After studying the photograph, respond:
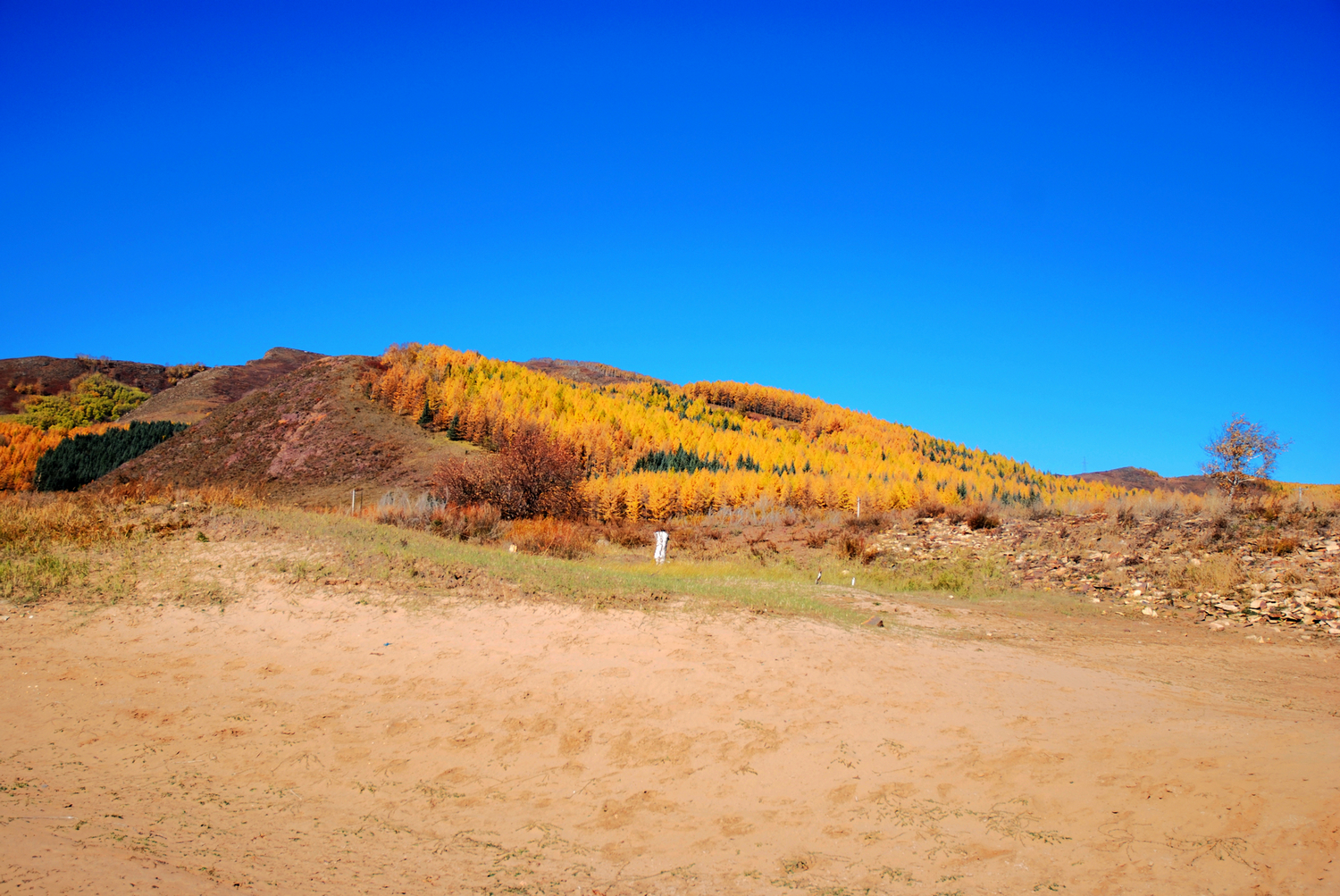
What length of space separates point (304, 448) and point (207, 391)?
47.7 m

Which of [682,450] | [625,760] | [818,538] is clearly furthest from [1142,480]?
[625,760]

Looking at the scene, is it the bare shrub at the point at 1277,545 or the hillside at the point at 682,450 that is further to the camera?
the hillside at the point at 682,450

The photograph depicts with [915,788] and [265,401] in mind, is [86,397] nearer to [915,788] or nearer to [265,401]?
[265,401]

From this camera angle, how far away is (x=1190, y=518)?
21.4 meters

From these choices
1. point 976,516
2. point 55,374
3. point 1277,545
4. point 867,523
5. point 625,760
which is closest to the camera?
point 625,760

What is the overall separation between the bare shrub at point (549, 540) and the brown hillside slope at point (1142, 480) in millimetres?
76500

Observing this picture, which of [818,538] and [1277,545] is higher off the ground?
[1277,545]

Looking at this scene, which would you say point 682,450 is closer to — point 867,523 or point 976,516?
point 867,523

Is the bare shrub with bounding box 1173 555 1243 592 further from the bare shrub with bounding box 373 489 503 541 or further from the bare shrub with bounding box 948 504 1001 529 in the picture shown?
the bare shrub with bounding box 373 489 503 541

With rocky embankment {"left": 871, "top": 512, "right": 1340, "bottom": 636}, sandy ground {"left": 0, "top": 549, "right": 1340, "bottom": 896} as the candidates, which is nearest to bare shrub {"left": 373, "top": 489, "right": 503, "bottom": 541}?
sandy ground {"left": 0, "top": 549, "right": 1340, "bottom": 896}

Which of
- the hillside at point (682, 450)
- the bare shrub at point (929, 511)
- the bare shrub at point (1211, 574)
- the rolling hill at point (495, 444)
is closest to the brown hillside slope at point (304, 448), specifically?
the rolling hill at point (495, 444)

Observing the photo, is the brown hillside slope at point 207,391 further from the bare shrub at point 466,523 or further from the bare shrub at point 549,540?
the bare shrub at point 549,540

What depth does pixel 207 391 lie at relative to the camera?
84.8m

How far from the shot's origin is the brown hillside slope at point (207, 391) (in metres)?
75.9
